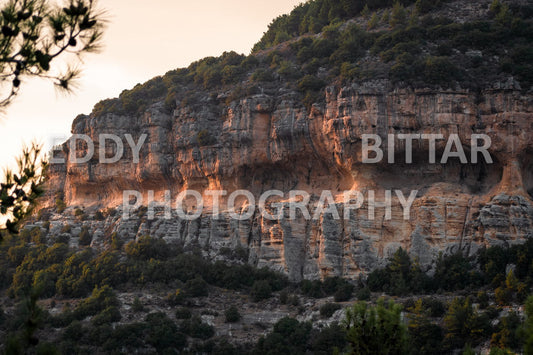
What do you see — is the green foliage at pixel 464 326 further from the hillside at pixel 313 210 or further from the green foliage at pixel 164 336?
the green foliage at pixel 164 336

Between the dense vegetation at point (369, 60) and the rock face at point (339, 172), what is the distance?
4.01ft

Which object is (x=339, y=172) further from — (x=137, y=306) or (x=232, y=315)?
(x=137, y=306)

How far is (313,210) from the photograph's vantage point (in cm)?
4394

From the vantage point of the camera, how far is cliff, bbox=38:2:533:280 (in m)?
39.1

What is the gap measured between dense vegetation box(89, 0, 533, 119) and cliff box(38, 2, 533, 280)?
389 millimetres

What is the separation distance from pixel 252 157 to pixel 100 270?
40.6 ft

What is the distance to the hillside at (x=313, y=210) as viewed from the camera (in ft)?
116

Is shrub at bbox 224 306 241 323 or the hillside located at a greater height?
the hillside

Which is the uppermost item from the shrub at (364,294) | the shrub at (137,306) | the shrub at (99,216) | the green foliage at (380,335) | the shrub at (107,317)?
the shrub at (99,216)

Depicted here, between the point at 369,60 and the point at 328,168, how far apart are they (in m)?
7.96

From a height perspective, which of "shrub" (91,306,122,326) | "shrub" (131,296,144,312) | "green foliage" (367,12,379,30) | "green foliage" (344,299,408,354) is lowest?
"shrub" (91,306,122,326)

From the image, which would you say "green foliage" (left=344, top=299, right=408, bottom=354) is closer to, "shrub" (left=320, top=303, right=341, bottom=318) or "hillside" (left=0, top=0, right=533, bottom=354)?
"hillside" (left=0, top=0, right=533, bottom=354)

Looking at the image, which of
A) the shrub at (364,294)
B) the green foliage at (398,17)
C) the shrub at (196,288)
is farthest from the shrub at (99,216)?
the green foliage at (398,17)

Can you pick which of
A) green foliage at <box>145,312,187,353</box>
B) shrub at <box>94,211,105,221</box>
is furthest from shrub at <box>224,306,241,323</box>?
shrub at <box>94,211,105,221</box>
